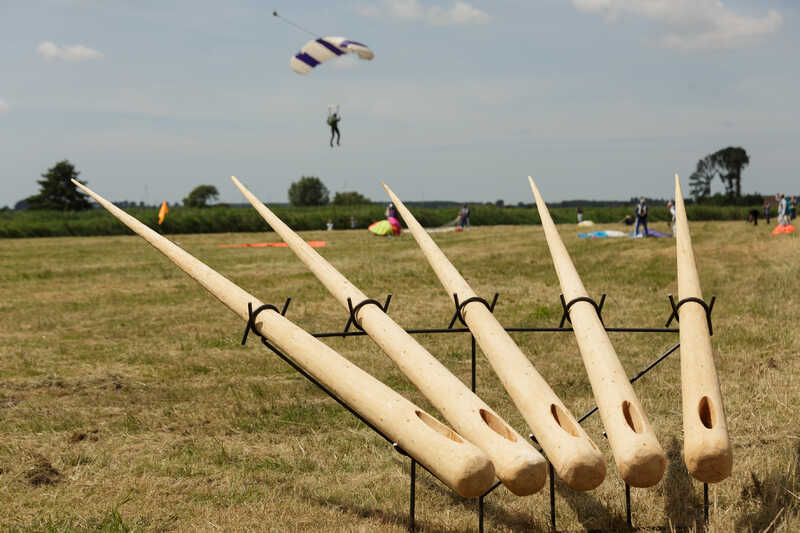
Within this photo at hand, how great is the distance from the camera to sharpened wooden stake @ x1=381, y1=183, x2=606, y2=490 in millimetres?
2320

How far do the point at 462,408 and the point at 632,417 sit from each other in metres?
0.64

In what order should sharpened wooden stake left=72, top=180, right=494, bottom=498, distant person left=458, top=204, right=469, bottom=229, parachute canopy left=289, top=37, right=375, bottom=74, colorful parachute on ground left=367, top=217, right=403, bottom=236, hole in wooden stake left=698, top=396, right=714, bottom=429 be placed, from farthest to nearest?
distant person left=458, top=204, right=469, bottom=229 < colorful parachute on ground left=367, top=217, right=403, bottom=236 < parachute canopy left=289, top=37, right=375, bottom=74 < hole in wooden stake left=698, top=396, right=714, bottom=429 < sharpened wooden stake left=72, top=180, right=494, bottom=498

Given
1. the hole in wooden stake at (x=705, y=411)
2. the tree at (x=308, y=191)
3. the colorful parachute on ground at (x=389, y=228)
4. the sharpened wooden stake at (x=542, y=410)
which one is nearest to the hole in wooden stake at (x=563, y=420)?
the sharpened wooden stake at (x=542, y=410)

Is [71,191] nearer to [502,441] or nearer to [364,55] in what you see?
[364,55]

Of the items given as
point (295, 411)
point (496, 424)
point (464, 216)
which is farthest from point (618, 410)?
point (464, 216)

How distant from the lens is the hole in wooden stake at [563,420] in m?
2.51

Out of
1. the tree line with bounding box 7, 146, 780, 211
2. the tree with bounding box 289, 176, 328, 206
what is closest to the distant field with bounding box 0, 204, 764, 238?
the tree line with bounding box 7, 146, 780, 211

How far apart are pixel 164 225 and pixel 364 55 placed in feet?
85.8

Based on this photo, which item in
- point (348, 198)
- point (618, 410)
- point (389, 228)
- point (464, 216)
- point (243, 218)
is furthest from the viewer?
point (348, 198)

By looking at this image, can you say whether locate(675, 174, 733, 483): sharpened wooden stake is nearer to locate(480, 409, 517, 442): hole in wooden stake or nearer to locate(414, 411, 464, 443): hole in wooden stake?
locate(480, 409, 517, 442): hole in wooden stake

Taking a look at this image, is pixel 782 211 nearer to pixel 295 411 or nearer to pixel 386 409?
pixel 295 411

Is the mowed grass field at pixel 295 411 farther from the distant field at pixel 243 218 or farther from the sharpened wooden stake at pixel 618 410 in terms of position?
the distant field at pixel 243 218

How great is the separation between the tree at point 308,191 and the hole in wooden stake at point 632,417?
162874mm

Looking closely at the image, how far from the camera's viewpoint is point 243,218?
56625 mm
